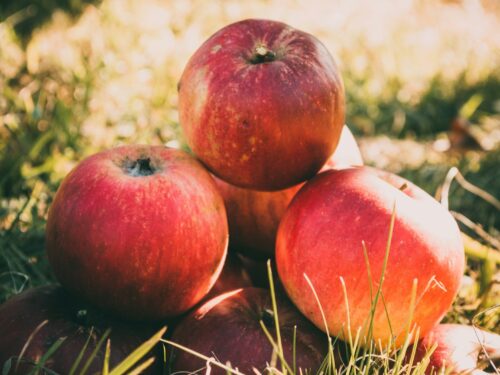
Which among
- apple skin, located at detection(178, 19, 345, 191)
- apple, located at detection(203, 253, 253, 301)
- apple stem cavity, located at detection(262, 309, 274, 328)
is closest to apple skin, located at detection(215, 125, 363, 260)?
apple, located at detection(203, 253, 253, 301)

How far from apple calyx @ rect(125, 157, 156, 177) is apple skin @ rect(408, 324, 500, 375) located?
871 millimetres

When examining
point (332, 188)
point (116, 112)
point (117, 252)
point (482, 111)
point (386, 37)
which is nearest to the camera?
point (117, 252)

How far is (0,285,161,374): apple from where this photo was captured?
1.48 m

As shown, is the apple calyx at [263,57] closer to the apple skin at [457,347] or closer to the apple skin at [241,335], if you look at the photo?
the apple skin at [241,335]

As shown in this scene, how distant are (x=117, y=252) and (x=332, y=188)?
59 centimetres

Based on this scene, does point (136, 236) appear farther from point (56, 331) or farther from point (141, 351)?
point (141, 351)

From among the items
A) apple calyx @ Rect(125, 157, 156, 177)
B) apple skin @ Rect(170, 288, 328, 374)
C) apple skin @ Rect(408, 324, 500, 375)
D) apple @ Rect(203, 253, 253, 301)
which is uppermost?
apple calyx @ Rect(125, 157, 156, 177)

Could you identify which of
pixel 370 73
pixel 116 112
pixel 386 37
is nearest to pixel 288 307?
pixel 116 112

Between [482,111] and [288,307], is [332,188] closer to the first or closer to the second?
[288,307]

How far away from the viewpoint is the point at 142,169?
1.63 metres

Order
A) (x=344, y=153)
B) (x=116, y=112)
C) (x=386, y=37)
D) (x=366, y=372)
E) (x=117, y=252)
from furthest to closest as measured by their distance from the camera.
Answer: (x=386, y=37) → (x=116, y=112) → (x=344, y=153) → (x=117, y=252) → (x=366, y=372)

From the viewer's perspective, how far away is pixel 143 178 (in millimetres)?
1575

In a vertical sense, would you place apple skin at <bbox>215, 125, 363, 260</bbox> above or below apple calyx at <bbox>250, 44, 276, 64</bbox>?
below

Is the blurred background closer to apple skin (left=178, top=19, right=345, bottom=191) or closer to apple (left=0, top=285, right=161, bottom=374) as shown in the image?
apple (left=0, top=285, right=161, bottom=374)
